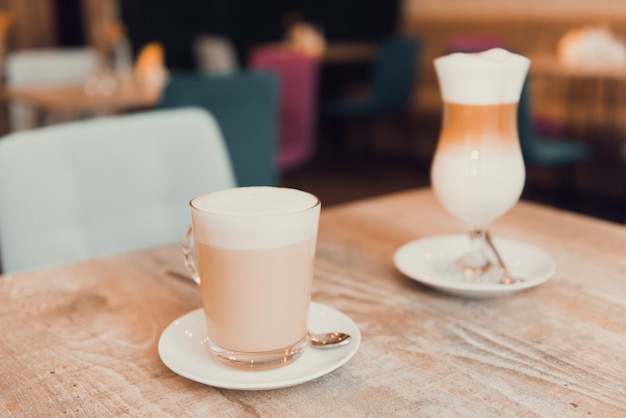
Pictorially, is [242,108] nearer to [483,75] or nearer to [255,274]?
[483,75]

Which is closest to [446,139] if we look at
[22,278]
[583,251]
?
[583,251]

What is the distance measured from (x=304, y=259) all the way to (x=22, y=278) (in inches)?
16.5

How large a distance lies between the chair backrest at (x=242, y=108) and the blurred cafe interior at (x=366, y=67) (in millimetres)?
563

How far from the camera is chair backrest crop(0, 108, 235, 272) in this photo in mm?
1029

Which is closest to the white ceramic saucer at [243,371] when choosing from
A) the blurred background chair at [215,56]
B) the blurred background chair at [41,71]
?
the blurred background chair at [41,71]

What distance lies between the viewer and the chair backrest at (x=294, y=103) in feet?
10.9

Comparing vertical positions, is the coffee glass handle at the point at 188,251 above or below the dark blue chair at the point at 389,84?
above

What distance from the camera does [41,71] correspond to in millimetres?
3793

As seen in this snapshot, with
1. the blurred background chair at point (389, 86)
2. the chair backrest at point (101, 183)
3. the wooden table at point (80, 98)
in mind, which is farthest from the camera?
the blurred background chair at point (389, 86)

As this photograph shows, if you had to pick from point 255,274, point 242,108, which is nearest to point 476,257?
point 255,274

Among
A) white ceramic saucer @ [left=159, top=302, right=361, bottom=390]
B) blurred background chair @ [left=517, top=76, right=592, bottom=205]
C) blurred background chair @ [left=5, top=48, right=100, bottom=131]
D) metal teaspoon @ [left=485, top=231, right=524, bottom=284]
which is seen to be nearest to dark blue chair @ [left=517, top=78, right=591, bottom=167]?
blurred background chair @ [left=517, top=76, right=592, bottom=205]

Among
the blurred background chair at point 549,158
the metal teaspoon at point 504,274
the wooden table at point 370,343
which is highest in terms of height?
the metal teaspoon at point 504,274

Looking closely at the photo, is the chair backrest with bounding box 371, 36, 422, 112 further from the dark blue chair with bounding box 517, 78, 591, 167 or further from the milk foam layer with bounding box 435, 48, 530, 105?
the milk foam layer with bounding box 435, 48, 530, 105

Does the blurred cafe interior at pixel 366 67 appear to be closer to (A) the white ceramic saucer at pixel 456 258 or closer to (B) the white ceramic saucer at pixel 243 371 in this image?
(A) the white ceramic saucer at pixel 456 258
